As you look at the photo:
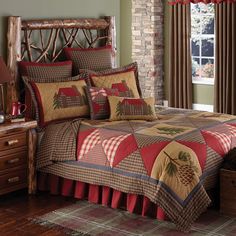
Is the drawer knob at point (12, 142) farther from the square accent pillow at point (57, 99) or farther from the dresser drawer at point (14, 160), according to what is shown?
the square accent pillow at point (57, 99)

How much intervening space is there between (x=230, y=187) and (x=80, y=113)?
5.43 feet

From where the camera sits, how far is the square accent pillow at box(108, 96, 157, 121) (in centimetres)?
541

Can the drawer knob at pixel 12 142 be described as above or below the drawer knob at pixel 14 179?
above

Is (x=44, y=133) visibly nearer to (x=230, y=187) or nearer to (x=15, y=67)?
(x=15, y=67)

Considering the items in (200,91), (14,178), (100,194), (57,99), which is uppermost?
(57,99)

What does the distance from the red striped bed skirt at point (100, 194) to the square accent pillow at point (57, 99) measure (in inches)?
20.4

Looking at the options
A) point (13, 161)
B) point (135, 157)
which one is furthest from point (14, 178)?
point (135, 157)

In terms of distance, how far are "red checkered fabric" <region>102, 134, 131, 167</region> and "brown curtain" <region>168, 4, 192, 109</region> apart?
3.61 metres

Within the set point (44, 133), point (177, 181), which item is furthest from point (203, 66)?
point (177, 181)

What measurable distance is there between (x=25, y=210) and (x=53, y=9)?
216 cm

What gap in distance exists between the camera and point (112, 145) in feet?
15.6

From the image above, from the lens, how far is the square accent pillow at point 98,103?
5.56 m

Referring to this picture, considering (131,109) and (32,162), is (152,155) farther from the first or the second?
(32,162)

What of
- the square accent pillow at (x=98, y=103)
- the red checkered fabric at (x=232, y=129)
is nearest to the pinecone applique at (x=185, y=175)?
the red checkered fabric at (x=232, y=129)
